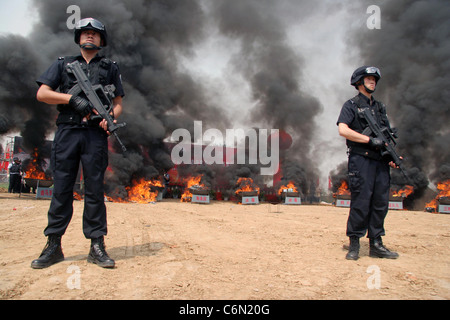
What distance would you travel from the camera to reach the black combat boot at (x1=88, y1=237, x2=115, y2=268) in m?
2.51

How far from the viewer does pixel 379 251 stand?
10.6ft

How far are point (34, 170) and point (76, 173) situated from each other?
46.5 ft

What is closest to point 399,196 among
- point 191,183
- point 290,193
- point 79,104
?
point 290,193

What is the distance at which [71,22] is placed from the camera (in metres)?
16.1

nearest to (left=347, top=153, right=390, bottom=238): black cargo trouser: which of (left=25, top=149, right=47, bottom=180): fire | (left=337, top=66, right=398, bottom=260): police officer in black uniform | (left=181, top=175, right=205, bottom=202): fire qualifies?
(left=337, top=66, right=398, bottom=260): police officer in black uniform

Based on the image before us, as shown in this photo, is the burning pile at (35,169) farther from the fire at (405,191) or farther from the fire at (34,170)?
the fire at (405,191)

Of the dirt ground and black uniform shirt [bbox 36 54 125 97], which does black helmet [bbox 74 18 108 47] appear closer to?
black uniform shirt [bbox 36 54 125 97]

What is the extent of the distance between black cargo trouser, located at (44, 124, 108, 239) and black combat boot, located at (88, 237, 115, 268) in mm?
71

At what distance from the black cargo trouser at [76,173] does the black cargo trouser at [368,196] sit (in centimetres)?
281

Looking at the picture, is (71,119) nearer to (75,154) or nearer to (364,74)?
(75,154)

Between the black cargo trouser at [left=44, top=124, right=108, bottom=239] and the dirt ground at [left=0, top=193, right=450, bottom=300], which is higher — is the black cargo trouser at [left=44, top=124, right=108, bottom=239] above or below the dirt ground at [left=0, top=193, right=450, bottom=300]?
above
